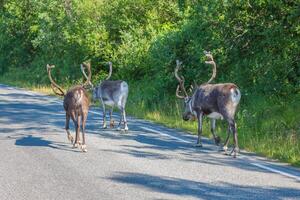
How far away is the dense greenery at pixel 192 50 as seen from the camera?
45.8ft

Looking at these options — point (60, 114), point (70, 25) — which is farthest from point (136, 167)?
point (70, 25)

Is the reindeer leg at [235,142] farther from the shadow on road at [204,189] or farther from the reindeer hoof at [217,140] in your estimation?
the shadow on road at [204,189]

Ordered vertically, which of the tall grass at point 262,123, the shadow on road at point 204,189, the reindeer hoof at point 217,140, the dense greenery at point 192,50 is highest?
the dense greenery at point 192,50

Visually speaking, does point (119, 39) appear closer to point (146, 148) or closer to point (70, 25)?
point (70, 25)

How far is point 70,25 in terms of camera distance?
31.4m

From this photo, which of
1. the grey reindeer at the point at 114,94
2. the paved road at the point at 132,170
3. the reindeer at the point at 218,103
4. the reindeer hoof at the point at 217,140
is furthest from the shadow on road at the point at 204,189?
the grey reindeer at the point at 114,94

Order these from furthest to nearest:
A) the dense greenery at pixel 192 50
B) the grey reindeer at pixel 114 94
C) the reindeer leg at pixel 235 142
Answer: the grey reindeer at pixel 114 94 < the dense greenery at pixel 192 50 < the reindeer leg at pixel 235 142

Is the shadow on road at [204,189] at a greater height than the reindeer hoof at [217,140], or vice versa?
the reindeer hoof at [217,140]

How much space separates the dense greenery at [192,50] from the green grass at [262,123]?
1.0 inches

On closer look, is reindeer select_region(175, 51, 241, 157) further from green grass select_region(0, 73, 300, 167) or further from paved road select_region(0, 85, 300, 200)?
green grass select_region(0, 73, 300, 167)

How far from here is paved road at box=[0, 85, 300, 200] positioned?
7.47 m

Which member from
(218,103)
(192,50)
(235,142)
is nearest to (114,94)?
(218,103)

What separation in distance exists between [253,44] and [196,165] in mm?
8317

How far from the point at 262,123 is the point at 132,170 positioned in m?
5.25
